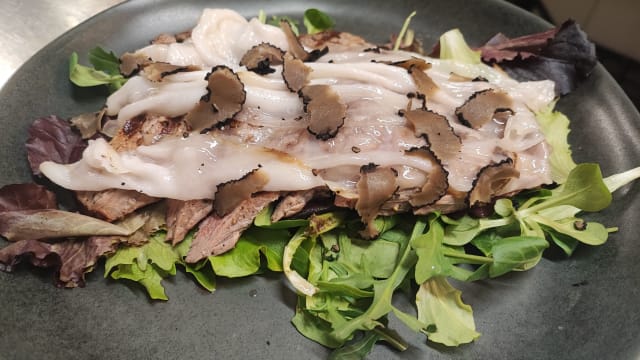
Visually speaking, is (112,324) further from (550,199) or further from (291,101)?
(550,199)

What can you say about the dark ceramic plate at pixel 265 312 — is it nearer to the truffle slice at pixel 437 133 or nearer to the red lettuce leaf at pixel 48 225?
the red lettuce leaf at pixel 48 225

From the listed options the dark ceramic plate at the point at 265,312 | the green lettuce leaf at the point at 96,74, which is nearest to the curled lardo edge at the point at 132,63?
the green lettuce leaf at the point at 96,74

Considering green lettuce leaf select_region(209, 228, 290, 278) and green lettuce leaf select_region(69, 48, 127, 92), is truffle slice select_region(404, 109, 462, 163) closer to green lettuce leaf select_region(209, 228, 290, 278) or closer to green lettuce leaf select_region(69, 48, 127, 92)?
green lettuce leaf select_region(209, 228, 290, 278)

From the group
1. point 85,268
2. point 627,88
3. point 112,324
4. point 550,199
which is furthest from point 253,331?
point 627,88

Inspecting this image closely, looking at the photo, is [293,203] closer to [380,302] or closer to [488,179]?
[380,302]

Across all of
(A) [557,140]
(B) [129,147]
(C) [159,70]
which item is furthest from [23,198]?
(A) [557,140]

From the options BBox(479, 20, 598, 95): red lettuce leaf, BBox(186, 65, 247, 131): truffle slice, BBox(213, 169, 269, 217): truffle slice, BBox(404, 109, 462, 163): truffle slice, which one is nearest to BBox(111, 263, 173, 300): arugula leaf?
BBox(213, 169, 269, 217): truffle slice

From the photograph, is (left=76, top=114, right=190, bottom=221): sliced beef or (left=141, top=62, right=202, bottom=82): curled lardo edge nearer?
(left=76, top=114, right=190, bottom=221): sliced beef
